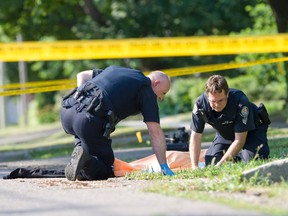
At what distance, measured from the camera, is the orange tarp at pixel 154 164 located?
9.81 metres

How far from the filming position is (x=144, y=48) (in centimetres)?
1892

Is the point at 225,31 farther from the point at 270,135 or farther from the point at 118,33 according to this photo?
the point at 270,135

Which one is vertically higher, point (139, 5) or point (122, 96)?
point (139, 5)

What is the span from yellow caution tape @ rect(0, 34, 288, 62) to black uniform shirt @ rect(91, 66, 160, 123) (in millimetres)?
8959

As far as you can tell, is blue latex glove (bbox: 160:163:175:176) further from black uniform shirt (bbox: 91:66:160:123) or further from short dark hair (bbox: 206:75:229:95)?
short dark hair (bbox: 206:75:229:95)

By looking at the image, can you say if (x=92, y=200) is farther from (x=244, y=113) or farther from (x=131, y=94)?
(x=244, y=113)

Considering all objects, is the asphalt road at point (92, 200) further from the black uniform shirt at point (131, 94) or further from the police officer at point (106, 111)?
the black uniform shirt at point (131, 94)

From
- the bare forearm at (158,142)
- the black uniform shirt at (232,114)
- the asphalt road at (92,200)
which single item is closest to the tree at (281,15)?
the black uniform shirt at (232,114)

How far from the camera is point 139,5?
29.4 meters

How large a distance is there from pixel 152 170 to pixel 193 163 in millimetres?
407

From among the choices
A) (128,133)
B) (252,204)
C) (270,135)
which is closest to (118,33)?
(128,133)

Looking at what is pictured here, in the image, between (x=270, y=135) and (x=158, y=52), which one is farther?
(x=158, y=52)

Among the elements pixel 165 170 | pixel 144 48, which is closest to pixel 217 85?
pixel 165 170

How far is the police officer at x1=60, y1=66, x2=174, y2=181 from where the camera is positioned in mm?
8984
